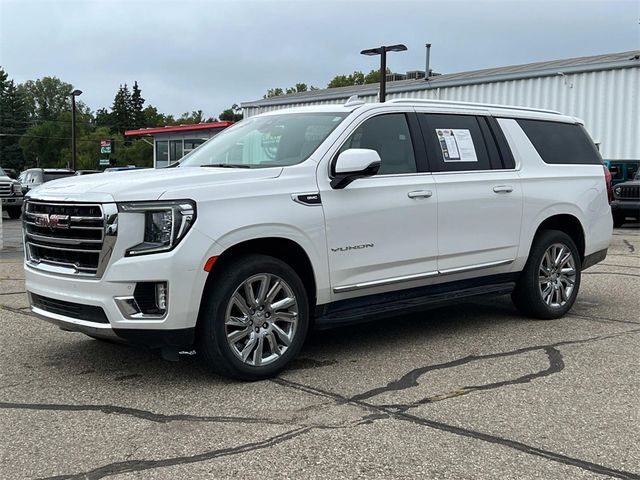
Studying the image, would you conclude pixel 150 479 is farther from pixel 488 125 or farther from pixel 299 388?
pixel 488 125

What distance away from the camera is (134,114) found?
4759 inches

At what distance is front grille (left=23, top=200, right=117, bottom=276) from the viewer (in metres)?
4.39

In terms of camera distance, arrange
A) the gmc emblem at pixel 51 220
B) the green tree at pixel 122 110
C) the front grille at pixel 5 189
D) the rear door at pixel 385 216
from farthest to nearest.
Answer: the green tree at pixel 122 110, the front grille at pixel 5 189, the rear door at pixel 385 216, the gmc emblem at pixel 51 220

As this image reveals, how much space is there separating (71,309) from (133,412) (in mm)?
874

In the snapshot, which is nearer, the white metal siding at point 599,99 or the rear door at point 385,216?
the rear door at point 385,216

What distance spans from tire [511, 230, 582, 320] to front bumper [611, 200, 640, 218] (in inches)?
482

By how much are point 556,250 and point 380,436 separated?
12.2ft

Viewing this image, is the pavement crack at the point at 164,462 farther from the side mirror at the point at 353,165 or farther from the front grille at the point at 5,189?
the front grille at the point at 5,189

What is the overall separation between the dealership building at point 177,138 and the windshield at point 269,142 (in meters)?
31.0

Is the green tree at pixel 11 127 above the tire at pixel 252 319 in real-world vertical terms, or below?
above

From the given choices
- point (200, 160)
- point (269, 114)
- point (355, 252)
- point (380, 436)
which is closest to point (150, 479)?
point (380, 436)

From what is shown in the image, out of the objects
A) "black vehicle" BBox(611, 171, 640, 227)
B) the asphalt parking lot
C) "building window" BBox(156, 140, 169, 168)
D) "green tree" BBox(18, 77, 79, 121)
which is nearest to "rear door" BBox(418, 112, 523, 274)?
the asphalt parking lot

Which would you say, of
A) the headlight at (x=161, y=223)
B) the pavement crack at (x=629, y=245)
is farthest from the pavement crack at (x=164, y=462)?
the pavement crack at (x=629, y=245)

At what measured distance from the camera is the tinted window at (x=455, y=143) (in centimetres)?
584
